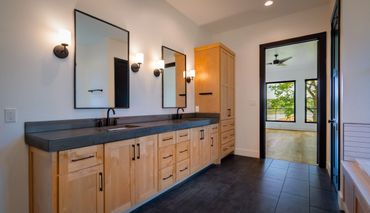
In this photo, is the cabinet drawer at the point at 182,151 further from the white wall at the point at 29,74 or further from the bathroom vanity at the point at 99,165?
the white wall at the point at 29,74

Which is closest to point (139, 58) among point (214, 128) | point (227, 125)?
point (214, 128)

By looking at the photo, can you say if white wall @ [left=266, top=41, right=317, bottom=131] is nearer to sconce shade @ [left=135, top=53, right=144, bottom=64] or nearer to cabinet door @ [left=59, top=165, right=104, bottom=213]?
sconce shade @ [left=135, top=53, right=144, bottom=64]

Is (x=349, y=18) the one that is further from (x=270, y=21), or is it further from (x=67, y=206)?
(x=67, y=206)

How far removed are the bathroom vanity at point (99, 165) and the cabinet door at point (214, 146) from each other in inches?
37.9

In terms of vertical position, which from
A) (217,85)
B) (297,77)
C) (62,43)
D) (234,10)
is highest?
(234,10)

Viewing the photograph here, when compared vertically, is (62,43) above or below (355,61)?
above

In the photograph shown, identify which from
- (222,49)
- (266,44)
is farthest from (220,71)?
(266,44)

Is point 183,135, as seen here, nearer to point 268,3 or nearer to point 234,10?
point 234,10

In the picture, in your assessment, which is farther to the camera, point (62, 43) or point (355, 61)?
point (355, 61)

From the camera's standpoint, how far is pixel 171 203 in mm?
2180

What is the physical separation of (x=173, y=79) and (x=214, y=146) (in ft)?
4.76

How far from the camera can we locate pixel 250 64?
4.04m

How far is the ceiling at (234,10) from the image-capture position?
3.14 m

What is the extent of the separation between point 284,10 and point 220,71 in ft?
5.32
